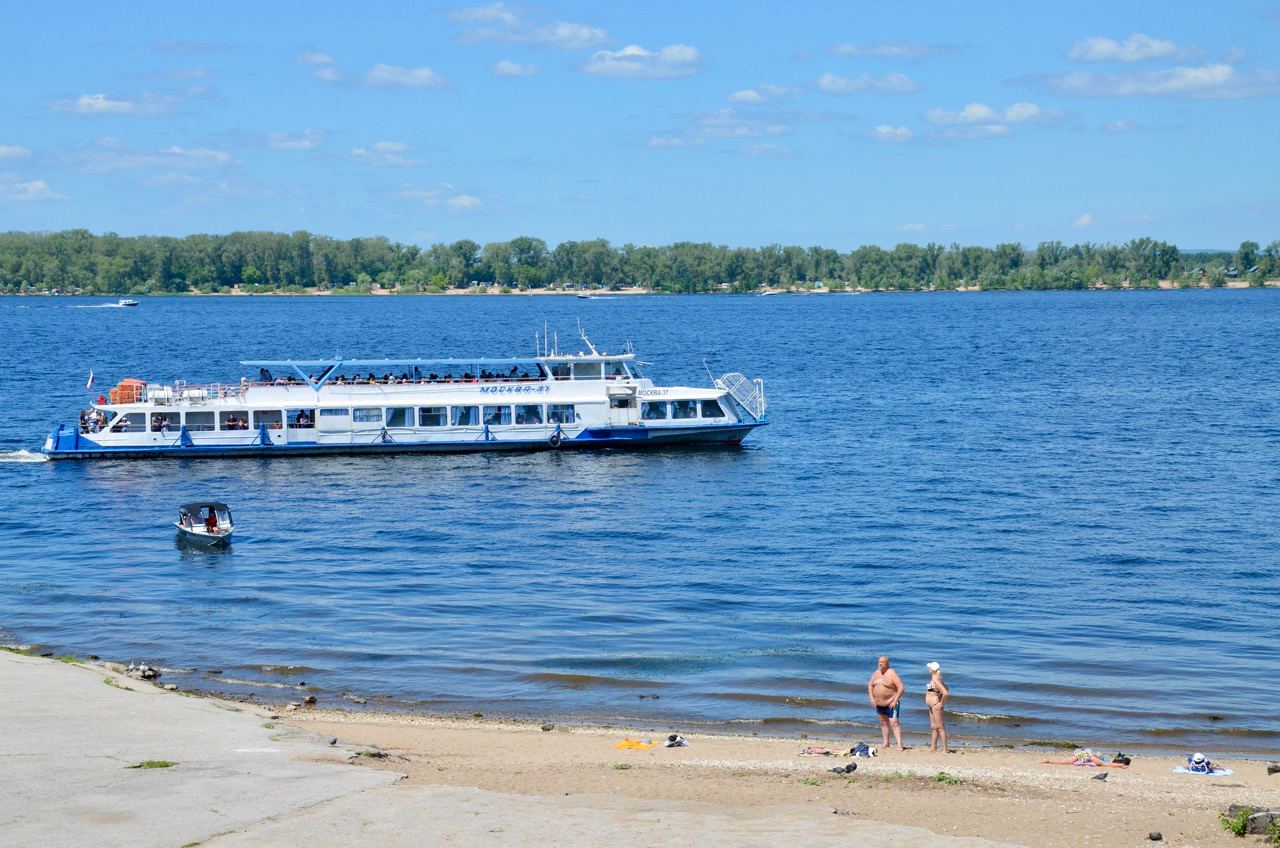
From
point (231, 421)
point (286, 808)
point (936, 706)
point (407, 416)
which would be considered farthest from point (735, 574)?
point (231, 421)

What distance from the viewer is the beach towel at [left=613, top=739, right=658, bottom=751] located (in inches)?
1083

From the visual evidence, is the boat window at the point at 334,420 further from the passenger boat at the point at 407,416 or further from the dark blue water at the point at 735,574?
the dark blue water at the point at 735,574

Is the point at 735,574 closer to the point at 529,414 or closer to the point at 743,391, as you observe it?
the point at 529,414

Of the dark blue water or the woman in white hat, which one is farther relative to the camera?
the dark blue water

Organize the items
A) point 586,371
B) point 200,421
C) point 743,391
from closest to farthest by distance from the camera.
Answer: point 200,421 → point 586,371 → point 743,391

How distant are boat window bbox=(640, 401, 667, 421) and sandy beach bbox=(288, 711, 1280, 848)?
4223 cm

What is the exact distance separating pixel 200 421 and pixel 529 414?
16301 millimetres

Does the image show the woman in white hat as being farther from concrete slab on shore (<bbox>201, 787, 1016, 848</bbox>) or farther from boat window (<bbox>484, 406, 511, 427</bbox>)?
boat window (<bbox>484, 406, 511, 427</bbox>)

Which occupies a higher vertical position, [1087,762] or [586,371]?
[586,371]

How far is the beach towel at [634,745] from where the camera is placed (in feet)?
90.2

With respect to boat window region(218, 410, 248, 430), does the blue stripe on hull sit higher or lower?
lower

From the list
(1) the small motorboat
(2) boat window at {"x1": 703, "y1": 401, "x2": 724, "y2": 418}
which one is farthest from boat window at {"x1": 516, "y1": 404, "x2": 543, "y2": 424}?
(1) the small motorboat

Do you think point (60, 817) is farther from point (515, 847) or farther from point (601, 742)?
point (601, 742)

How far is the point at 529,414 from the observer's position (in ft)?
235
